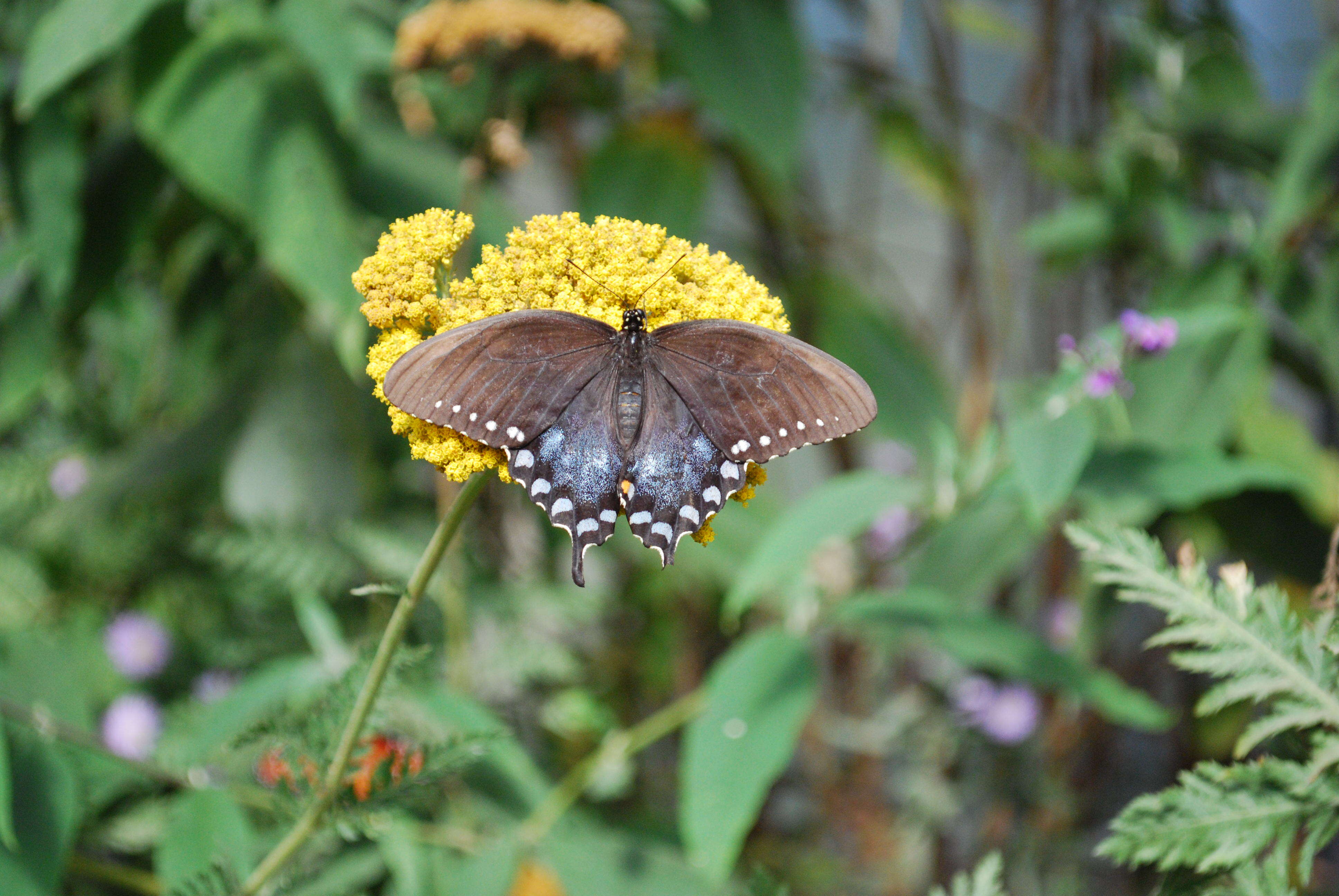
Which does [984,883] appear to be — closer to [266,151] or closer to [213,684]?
[266,151]

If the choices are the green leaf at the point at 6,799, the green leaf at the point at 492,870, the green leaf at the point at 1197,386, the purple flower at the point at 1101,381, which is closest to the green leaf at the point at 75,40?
the green leaf at the point at 6,799

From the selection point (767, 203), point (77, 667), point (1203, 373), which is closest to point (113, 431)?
point (77, 667)

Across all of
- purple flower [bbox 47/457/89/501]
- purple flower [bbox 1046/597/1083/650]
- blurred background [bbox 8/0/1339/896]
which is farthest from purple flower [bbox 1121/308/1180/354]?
purple flower [bbox 47/457/89/501]

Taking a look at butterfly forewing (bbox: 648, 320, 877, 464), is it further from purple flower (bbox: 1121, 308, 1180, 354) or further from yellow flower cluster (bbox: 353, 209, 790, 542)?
purple flower (bbox: 1121, 308, 1180, 354)

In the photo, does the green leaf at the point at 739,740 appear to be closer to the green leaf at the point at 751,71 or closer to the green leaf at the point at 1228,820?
the green leaf at the point at 1228,820

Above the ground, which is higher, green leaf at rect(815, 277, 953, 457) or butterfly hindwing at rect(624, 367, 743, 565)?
butterfly hindwing at rect(624, 367, 743, 565)

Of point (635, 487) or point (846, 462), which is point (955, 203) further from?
point (635, 487)

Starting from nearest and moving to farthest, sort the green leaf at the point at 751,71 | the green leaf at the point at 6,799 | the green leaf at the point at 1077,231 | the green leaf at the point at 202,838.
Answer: the green leaf at the point at 6,799 < the green leaf at the point at 202,838 < the green leaf at the point at 751,71 < the green leaf at the point at 1077,231
